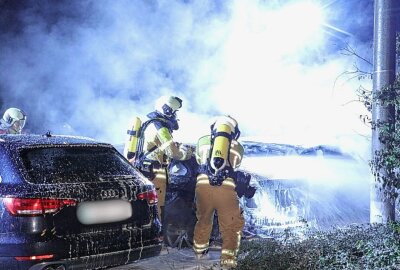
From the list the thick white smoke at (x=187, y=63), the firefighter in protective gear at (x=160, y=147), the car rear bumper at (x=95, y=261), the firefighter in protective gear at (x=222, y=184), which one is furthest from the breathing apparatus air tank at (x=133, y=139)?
the thick white smoke at (x=187, y=63)

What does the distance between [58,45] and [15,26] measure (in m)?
Answer: 1.40

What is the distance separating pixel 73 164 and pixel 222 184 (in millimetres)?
1713

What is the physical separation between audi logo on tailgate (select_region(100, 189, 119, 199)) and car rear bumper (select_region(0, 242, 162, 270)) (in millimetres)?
491

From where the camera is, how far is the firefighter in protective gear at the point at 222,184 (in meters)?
5.02

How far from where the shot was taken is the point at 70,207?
3754 millimetres

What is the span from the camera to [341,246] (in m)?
4.62

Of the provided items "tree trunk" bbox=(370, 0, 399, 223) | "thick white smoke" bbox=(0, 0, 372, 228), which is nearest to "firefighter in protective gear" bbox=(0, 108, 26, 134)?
"thick white smoke" bbox=(0, 0, 372, 228)

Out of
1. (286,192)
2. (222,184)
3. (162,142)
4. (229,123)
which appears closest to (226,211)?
(222,184)

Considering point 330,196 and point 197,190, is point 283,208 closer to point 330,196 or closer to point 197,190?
point 330,196

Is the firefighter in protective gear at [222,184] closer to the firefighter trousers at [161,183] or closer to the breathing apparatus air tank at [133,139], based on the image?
the firefighter trousers at [161,183]

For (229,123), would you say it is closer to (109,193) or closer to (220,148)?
(220,148)

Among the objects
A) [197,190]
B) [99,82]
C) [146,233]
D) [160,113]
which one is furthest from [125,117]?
[146,233]

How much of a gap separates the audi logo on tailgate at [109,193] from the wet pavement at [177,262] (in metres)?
1.07

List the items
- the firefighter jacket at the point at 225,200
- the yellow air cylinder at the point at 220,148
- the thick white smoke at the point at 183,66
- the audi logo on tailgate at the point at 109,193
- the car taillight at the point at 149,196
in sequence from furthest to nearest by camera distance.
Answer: the thick white smoke at the point at 183,66 < the firefighter jacket at the point at 225,200 < the yellow air cylinder at the point at 220,148 < the car taillight at the point at 149,196 < the audi logo on tailgate at the point at 109,193
